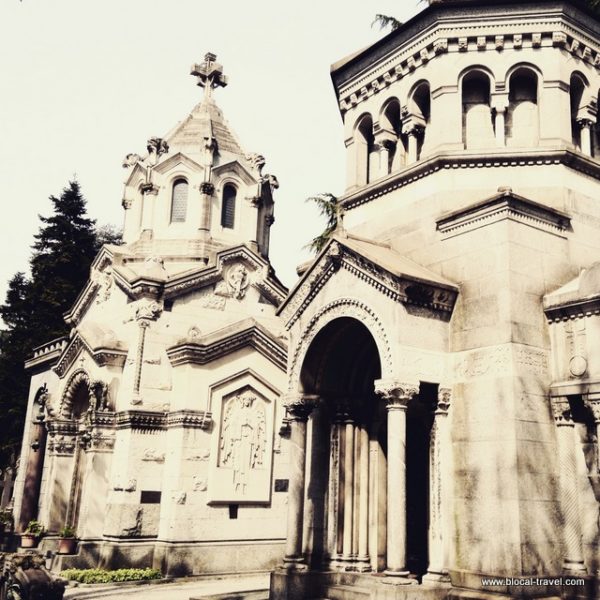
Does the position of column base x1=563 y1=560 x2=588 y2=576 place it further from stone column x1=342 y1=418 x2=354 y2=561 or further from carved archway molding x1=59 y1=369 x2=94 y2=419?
carved archway molding x1=59 y1=369 x2=94 y2=419

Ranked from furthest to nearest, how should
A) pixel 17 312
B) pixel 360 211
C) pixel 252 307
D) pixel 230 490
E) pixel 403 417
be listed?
pixel 17 312
pixel 252 307
pixel 230 490
pixel 360 211
pixel 403 417

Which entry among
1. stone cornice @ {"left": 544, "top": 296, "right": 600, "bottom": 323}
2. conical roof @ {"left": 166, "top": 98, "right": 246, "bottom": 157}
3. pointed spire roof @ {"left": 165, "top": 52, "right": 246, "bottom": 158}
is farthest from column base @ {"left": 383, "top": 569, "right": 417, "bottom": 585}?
conical roof @ {"left": 166, "top": 98, "right": 246, "bottom": 157}

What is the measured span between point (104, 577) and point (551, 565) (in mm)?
11292

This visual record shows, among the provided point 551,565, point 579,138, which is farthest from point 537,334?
point 579,138

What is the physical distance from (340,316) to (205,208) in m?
11.1

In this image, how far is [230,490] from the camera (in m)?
20.3

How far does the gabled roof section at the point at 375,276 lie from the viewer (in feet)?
42.1

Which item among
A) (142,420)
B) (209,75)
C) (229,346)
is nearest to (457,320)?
(229,346)

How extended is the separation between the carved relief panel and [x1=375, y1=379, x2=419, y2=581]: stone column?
8782 millimetres

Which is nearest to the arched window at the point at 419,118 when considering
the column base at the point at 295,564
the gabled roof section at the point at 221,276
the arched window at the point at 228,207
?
the column base at the point at 295,564

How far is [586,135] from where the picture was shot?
1498 centimetres

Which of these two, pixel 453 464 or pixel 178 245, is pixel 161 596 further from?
pixel 178 245

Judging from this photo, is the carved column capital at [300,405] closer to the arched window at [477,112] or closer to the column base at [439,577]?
the column base at [439,577]

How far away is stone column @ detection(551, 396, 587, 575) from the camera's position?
11.7 m
